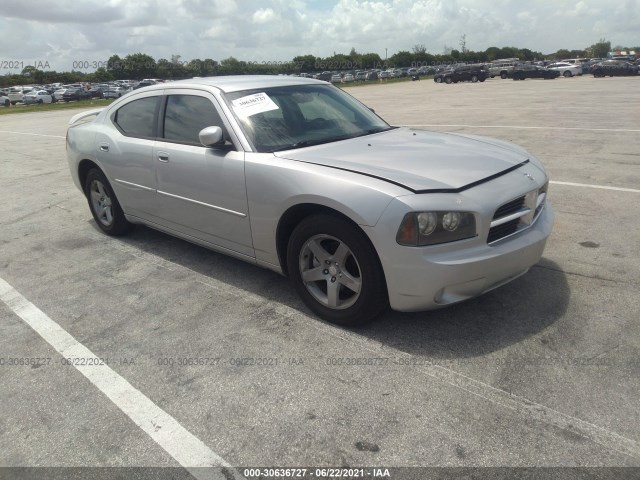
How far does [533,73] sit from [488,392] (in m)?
48.9

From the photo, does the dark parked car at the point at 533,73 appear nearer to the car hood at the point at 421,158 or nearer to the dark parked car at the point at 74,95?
the dark parked car at the point at 74,95

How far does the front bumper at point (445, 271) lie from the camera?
2797mm

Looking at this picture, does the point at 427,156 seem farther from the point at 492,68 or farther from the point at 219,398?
the point at 492,68

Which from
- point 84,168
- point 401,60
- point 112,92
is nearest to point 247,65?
point 112,92

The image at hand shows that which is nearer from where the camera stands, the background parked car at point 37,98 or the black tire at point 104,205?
the black tire at point 104,205

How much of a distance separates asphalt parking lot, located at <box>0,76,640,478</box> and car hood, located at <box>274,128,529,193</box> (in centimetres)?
94

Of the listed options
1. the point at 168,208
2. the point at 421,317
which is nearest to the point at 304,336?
the point at 421,317

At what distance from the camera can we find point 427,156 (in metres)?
3.36

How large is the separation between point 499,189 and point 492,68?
56.7m

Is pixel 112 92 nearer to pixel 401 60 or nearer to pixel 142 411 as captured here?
pixel 142 411

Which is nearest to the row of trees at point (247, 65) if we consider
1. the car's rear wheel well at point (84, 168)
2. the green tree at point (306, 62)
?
the green tree at point (306, 62)

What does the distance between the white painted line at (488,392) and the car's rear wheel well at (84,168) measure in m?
2.57

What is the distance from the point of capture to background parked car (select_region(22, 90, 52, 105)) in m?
44.9

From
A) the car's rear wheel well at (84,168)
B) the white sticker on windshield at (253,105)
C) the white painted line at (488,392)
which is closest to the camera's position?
the white painted line at (488,392)
